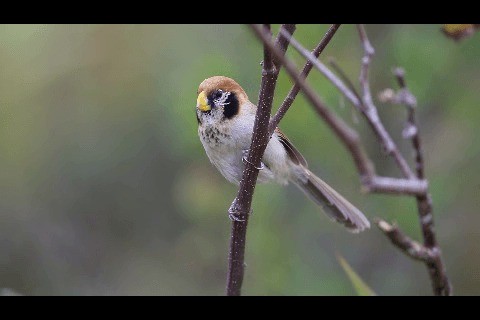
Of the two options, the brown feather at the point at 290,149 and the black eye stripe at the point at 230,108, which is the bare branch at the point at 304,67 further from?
the brown feather at the point at 290,149

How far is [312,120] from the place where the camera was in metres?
4.48

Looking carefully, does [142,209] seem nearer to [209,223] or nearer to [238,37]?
[209,223]

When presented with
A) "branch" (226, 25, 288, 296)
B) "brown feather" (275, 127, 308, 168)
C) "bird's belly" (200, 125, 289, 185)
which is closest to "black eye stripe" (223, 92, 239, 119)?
"bird's belly" (200, 125, 289, 185)

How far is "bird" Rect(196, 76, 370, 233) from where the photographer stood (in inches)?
132

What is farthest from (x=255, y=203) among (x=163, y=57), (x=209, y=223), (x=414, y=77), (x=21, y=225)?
(x=21, y=225)

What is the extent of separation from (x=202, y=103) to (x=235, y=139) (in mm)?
234

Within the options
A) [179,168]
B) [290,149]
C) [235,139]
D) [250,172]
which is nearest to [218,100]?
[235,139]

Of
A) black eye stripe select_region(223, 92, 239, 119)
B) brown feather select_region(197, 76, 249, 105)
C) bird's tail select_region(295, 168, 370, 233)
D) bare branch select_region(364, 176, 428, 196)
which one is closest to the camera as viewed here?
bare branch select_region(364, 176, 428, 196)

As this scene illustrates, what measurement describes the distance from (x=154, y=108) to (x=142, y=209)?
894 millimetres

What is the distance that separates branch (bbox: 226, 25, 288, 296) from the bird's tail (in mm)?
1347

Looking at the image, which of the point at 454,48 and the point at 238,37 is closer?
the point at 454,48

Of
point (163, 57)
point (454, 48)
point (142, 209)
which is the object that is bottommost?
point (142, 209)

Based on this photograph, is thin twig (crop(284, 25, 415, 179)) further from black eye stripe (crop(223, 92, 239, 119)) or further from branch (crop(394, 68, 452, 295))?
black eye stripe (crop(223, 92, 239, 119))

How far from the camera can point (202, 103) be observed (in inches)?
130
